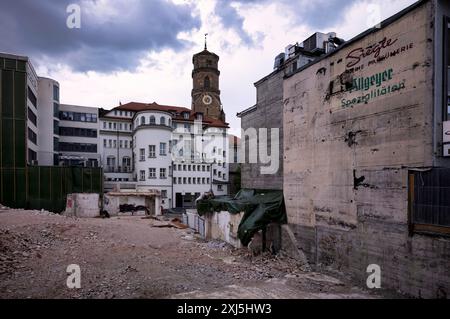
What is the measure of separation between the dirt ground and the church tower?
46.3m

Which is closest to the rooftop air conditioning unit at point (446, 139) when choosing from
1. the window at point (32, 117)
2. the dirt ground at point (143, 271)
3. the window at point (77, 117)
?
the dirt ground at point (143, 271)

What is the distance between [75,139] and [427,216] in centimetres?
4801

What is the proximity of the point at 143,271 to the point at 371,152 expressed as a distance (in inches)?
378

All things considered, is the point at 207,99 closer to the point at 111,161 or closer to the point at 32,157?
the point at 111,161

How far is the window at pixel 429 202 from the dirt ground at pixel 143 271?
2.77m

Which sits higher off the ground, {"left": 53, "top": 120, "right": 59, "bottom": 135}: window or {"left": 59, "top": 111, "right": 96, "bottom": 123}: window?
{"left": 59, "top": 111, "right": 96, "bottom": 123}: window

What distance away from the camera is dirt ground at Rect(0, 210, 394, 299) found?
9.16 metres

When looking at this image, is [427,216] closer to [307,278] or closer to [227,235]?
[307,278]

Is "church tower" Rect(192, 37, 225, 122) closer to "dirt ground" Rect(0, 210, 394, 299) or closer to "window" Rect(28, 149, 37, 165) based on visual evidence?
"window" Rect(28, 149, 37, 165)

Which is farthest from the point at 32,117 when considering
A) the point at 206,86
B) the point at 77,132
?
the point at 206,86

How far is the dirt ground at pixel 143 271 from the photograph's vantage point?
9156mm

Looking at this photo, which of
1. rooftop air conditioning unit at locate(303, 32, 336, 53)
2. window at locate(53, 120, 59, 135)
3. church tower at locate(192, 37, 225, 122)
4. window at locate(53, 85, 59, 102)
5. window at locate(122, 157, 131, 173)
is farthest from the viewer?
church tower at locate(192, 37, 225, 122)

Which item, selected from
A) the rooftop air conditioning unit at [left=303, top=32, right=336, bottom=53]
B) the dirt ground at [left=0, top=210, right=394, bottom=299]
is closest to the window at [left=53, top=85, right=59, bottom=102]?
the dirt ground at [left=0, top=210, right=394, bottom=299]
